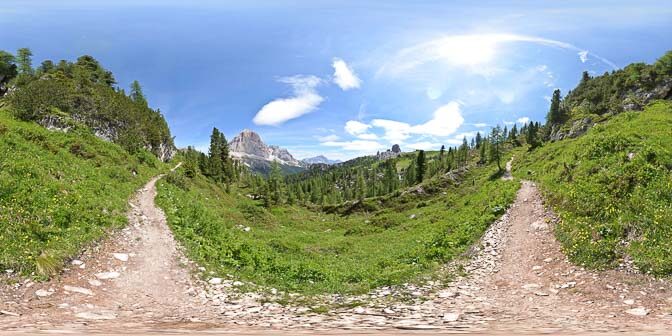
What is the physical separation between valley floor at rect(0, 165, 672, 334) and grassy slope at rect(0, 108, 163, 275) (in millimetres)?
1145

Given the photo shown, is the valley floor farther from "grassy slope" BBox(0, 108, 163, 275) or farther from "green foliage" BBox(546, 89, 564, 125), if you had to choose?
"green foliage" BBox(546, 89, 564, 125)

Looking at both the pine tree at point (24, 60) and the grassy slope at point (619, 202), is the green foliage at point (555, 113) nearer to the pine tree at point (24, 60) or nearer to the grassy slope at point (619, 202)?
the grassy slope at point (619, 202)

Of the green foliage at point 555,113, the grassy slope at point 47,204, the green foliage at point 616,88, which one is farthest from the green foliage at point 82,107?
the green foliage at point 555,113

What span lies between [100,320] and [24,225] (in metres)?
8.46

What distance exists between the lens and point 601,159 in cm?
2478

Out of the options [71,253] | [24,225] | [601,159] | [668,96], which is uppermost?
[668,96]

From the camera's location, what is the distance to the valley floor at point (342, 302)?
855 centimetres

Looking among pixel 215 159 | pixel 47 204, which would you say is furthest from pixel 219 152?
pixel 47 204

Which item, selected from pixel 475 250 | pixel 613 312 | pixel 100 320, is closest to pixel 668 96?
pixel 475 250

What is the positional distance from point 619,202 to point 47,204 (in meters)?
28.6

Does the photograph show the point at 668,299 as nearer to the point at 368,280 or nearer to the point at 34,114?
the point at 368,280

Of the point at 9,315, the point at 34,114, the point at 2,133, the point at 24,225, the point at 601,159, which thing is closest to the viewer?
the point at 9,315

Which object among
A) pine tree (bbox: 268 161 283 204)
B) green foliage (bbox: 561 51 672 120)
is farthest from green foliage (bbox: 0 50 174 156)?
green foliage (bbox: 561 51 672 120)

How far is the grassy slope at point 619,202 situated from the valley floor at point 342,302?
3.37 ft
